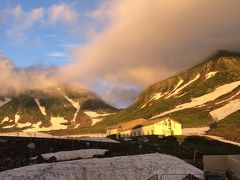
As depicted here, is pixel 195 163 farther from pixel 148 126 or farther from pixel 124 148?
pixel 148 126

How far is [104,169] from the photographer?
40969mm

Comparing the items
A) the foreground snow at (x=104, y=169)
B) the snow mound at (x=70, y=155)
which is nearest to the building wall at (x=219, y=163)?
the foreground snow at (x=104, y=169)

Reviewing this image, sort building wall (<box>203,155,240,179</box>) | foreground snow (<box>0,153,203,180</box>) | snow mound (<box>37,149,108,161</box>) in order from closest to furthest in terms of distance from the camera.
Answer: foreground snow (<box>0,153,203,180</box>) < snow mound (<box>37,149,108,161</box>) < building wall (<box>203,155,240,179</box>)

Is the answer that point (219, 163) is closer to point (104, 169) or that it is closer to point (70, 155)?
point (70, 155)

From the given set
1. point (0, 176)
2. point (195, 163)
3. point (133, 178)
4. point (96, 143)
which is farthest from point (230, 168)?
point (0, 176)

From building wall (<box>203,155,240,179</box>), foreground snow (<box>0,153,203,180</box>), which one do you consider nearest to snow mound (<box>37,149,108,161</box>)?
foreground snow (<box>0,153,203,180</box>)

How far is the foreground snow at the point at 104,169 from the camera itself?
35416mm

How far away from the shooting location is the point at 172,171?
47.8 m

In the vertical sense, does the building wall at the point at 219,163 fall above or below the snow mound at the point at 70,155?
below

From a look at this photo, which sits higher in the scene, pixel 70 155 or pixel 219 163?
pixel 70 155

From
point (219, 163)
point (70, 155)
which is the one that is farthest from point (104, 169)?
point (219, 163)

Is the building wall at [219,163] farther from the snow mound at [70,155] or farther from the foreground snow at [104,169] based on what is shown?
the snow mound at [70,155]

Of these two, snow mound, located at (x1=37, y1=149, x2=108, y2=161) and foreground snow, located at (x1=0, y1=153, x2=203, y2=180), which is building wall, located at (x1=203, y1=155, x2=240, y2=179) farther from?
snow mound, located at (x1=37, y1=149, x2=108, y2=161)

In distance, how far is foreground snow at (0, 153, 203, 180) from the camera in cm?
3542
